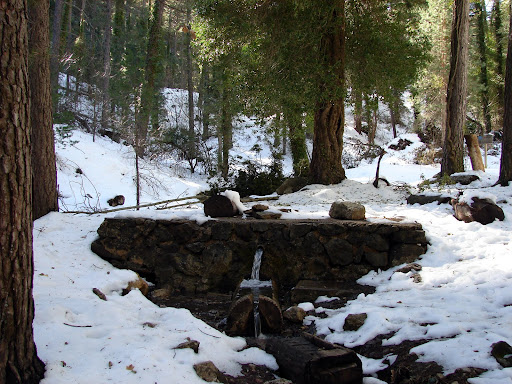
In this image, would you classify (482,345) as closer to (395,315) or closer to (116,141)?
(395,315)

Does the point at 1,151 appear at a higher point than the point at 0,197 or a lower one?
higher

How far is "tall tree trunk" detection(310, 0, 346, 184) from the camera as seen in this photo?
33.9 feet

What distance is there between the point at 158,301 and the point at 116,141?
49.9 feet

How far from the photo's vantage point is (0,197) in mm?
2311

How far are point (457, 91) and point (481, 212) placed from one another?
5.19m

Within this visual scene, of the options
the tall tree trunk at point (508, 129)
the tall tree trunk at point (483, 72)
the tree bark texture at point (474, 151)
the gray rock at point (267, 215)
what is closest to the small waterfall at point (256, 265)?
the gray rock at point (267, 215)

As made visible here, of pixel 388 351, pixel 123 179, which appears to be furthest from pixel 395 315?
pixel 123 179

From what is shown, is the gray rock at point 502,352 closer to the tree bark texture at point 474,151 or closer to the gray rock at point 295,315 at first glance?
the gray rock at point 295,315

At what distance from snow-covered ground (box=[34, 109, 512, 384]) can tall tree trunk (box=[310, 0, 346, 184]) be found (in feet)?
10.2

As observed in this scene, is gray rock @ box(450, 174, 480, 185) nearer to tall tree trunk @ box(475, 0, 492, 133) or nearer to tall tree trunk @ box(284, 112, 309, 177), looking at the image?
tall tree trunk @ box(284, 112, 309, 177)

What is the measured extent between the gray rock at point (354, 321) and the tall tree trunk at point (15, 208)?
2643mm

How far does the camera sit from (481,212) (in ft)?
21.0

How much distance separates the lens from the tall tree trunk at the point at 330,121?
10.3 metres

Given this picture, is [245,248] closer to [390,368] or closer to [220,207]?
[220,207]
